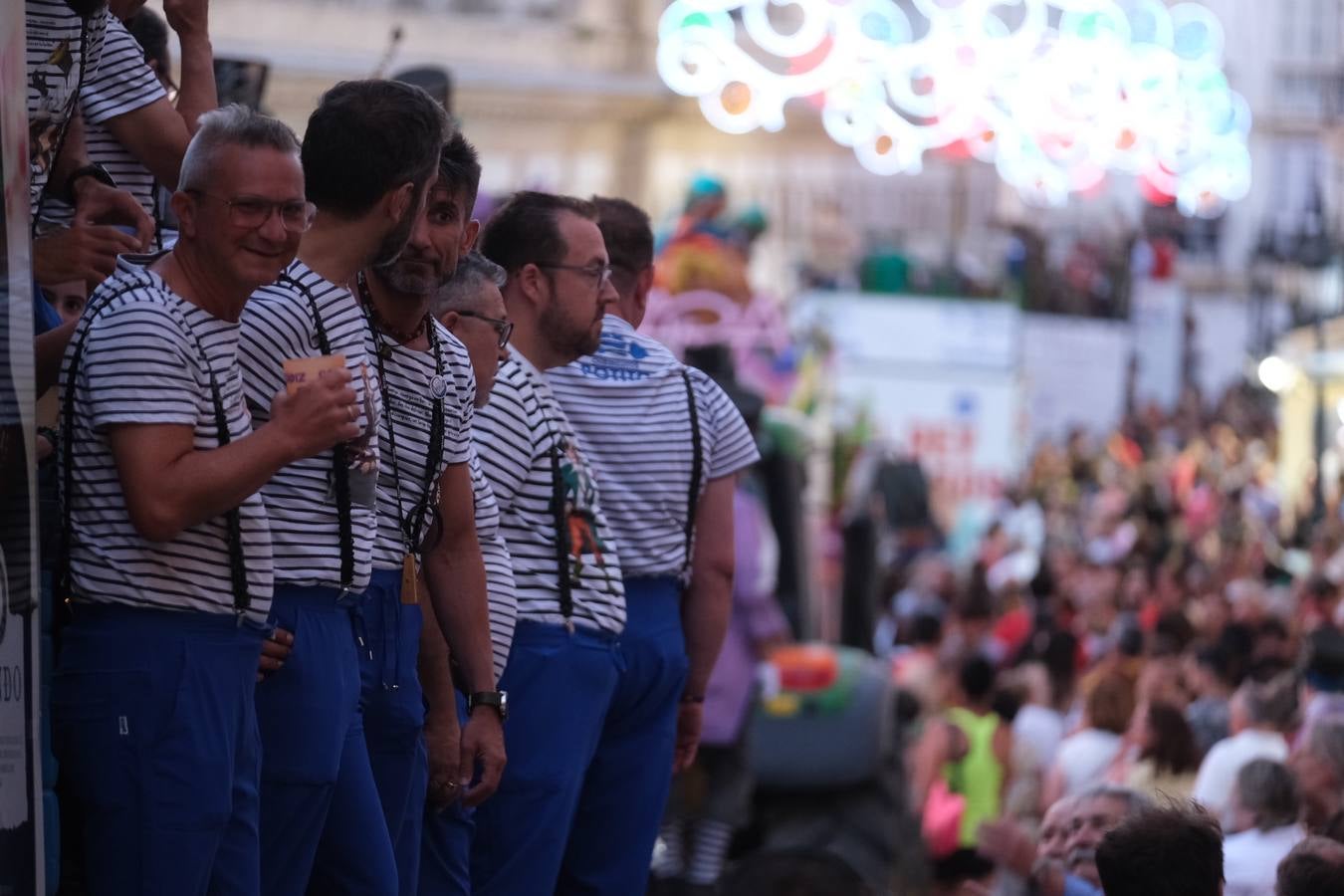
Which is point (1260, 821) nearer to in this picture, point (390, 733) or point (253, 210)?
point (390, 733)

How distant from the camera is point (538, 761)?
18.8 feet

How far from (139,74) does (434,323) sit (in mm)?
743

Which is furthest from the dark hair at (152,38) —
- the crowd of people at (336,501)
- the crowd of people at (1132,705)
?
the crowd of people at (1132,705)

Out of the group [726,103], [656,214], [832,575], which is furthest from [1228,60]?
[832,575]

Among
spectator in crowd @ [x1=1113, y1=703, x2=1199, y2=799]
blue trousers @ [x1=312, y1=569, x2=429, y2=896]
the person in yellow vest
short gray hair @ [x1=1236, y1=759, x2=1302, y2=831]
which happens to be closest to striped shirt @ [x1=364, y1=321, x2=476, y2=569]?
blue trousers @ [x1=312, y1=569, x2=429, y2=896]

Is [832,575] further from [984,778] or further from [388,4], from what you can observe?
[388,4]

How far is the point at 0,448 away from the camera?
3852 mm

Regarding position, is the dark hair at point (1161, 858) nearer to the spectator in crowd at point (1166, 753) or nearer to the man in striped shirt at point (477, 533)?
the man in striped shirt at point (477, 533)

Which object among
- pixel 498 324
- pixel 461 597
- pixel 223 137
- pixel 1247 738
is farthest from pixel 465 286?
pixel 1247 738

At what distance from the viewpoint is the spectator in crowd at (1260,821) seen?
25.4 feet

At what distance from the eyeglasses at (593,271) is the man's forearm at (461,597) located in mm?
935

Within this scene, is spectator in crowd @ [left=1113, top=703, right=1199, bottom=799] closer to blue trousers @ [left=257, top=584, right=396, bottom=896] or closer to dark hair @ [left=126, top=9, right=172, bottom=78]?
dark hair @ [left=126, top=9, right=172, bottom=78]

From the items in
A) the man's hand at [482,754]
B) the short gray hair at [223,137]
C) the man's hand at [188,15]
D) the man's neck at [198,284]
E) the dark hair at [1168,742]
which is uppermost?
the man's hand at [188,15]

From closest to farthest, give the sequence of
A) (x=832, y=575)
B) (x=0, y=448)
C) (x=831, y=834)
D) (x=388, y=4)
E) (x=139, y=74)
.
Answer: (x=0, y=448)
(x=139, y=74)
(x=831, y=834)
(x=832, y=575)
(x=388, y=4)
